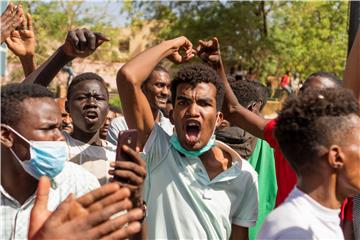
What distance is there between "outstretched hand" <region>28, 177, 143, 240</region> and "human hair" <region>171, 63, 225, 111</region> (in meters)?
1.63

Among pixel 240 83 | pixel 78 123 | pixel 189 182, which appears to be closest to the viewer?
pixel 189 182

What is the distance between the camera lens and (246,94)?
5.77 metres

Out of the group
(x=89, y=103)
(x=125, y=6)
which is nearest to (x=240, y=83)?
(x=89, y=103)

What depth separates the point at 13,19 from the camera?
169 inches

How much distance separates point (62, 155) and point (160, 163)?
62 centimetres

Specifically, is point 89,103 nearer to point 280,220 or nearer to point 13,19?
point 13,19

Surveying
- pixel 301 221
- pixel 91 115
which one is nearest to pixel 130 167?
pixel 301 221

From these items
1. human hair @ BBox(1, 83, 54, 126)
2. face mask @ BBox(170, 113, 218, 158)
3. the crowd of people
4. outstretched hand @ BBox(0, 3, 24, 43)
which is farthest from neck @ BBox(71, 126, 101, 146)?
human hair @ BBox(1, 83, 54, 126)

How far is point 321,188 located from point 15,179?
157 centimetres

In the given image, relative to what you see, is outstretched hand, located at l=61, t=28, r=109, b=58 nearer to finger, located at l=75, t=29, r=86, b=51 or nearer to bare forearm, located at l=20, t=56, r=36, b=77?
finger, located at l=75, t=29, r=86, b=51

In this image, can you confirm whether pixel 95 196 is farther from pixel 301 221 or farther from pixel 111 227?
pixel 301 221

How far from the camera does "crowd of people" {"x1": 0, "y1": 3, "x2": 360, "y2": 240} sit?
8.82 feet

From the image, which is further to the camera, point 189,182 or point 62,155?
point 189,182

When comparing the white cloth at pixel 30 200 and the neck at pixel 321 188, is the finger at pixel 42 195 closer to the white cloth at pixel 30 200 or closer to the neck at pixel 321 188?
the white cloth at pixel 30 200
